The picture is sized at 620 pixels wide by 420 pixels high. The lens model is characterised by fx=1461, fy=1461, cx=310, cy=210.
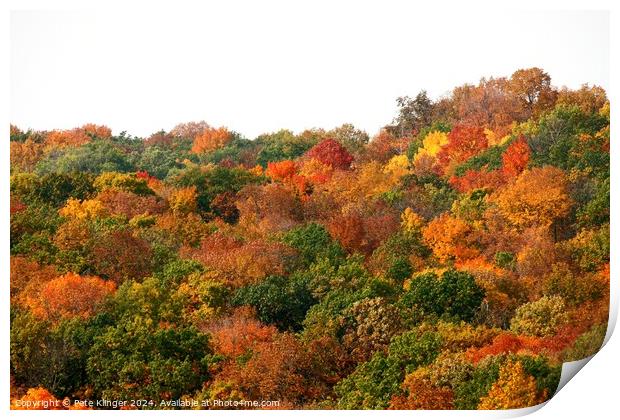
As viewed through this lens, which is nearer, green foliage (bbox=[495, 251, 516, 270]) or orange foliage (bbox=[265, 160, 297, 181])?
green foliage (bbox=[495, 251, 516, 270])

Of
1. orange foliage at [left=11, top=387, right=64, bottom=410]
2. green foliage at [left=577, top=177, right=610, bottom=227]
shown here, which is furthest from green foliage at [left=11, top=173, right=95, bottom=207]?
green foliage at [left=577, top=177, right=610, bottom=227]

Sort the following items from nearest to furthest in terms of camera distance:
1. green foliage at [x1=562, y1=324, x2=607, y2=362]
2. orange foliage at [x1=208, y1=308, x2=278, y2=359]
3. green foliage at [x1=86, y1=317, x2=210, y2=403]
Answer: green foliage at [x1=562, y1=324, x2=607, y2=362] → green foliage at [x1=86, y1=317, x2=210, y2=403] → orange foliage at [x1=208, y1=308, x2=278, y2=359]

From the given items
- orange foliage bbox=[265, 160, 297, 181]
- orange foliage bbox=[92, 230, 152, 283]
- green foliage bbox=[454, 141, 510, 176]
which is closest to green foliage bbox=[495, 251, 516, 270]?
green foliage bbox=[454, 141, 510, 176]

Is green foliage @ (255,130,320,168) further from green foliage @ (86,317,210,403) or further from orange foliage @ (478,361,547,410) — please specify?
orange foliage @ (478,361,547,410)

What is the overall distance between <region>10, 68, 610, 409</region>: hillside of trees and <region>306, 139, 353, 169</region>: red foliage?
48 millimetres

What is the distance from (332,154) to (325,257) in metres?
2.54

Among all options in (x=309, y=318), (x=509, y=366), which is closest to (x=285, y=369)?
(x=309, y=318)

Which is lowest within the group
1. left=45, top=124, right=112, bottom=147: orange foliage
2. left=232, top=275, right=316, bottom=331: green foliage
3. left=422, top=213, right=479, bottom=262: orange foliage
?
left=232, top=275, right=316, bottom=331: green foliage

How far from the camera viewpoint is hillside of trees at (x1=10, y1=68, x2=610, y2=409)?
18984 mm

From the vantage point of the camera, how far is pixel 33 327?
19.3m

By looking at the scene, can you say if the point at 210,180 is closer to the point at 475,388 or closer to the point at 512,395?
the point at 475,388

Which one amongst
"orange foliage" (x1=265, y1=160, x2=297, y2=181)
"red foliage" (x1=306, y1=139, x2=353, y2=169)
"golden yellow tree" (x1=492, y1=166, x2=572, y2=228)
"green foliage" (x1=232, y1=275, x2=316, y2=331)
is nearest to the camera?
"green foliage" (x1=232, y1=275, x2=316, y2=331)

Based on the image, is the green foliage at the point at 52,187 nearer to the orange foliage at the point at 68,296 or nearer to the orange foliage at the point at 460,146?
the orange foliage at the point at 68,296

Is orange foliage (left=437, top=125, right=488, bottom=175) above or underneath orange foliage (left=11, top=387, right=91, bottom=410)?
above
